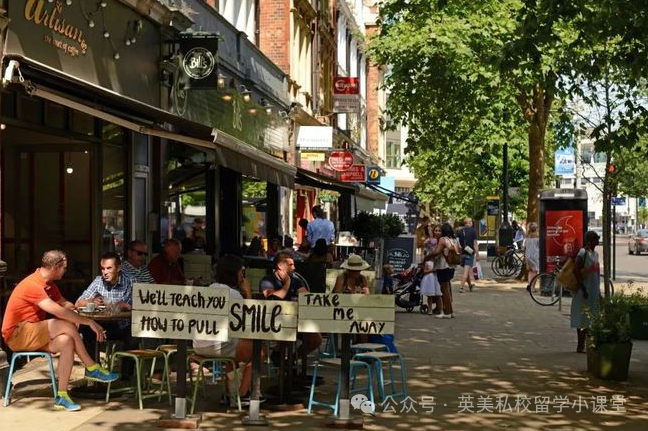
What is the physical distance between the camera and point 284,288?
35.8ft

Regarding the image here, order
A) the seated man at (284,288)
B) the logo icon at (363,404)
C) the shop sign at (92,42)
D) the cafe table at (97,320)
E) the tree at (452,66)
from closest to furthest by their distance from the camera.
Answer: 1. the logo icon at (363,404)
2. the cafe table at (97,320)
3. the seated man at (284,288)
4. the shop sign at (92,42)
5. the tree at (452,66)

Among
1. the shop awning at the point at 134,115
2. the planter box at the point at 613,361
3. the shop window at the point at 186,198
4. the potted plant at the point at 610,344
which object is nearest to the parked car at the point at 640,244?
the shop window at the point at 186,198

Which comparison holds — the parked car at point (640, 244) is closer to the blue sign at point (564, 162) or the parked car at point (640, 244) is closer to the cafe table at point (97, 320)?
the blue sign at point (564, 162)

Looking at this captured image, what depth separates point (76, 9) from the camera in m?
13.1

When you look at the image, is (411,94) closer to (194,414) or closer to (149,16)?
(149,16)

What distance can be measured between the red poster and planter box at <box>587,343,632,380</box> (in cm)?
1291

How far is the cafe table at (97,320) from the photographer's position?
388 inches

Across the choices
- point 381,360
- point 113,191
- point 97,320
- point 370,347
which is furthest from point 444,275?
point 97,320

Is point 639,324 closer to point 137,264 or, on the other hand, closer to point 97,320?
point 137,264

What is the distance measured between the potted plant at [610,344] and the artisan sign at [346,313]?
150 inches

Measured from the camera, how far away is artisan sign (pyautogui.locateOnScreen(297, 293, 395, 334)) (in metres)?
8.85

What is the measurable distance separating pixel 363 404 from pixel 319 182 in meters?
11.0

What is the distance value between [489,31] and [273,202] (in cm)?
697

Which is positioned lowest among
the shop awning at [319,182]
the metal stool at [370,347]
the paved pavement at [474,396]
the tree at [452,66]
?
the paved pavement at [474,396]
